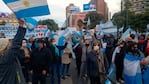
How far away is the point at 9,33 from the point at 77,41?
12.9 feet

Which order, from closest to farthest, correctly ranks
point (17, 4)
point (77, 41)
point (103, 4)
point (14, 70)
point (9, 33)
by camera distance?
1. point (14, 70)
2. point (17, 4)
3. point (9, 33)
4. point (77, 41)
5. point (103, 4)

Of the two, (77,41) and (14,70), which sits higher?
(14,70)

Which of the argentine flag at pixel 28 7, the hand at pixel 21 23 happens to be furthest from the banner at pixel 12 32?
the hand at pixel 21 23

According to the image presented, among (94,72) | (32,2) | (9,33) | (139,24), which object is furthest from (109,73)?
(139,24)

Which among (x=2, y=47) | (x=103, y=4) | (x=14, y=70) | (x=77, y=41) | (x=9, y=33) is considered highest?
(x=2, y=47)

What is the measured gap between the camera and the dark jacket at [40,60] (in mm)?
9562

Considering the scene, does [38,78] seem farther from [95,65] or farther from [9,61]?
[9,61]

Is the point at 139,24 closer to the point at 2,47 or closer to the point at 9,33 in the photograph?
the point at 9,33

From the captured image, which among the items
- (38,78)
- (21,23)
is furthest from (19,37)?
(38,78)

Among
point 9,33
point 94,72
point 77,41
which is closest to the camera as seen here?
point 94,72

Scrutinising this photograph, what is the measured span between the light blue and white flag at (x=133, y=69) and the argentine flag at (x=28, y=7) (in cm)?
379

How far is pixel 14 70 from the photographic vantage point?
4449 mm

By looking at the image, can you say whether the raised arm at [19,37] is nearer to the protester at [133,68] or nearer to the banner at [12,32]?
the protester at [133,68]

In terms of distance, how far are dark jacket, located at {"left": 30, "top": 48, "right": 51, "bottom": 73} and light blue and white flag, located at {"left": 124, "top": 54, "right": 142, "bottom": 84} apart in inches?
75.3
